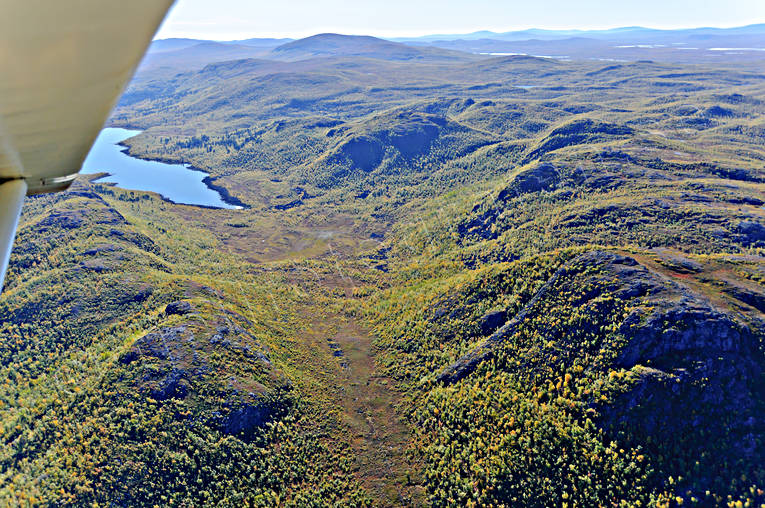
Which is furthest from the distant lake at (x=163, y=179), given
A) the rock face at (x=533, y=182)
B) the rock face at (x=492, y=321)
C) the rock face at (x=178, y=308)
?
the rock face at (x=492, y=321)

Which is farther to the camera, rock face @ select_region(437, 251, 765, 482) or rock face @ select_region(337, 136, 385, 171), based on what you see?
A: rock face @ select_region(337, 136, 385, 171)

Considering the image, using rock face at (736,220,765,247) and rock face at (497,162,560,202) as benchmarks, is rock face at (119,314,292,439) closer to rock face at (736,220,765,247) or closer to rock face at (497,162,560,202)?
rock face at (497,162,560,202)

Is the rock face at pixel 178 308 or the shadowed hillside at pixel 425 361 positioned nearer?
the shadowed hillside at pixel 425 361

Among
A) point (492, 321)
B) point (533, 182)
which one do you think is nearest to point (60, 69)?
point (492, 321)

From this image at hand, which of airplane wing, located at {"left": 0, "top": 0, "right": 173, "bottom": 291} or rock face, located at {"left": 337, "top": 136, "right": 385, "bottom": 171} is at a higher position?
airplane wing, located at {"left": 0, "top": 0, "right": 173, "bottom": 291}

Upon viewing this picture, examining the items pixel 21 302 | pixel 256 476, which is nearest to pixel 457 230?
pixel 256 476

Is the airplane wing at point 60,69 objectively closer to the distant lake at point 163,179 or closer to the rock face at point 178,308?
the rock face at point 178,308

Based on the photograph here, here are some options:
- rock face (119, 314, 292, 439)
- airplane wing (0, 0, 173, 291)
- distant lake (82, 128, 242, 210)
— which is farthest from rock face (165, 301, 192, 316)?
distant lake (82, 128, 242, 210)
